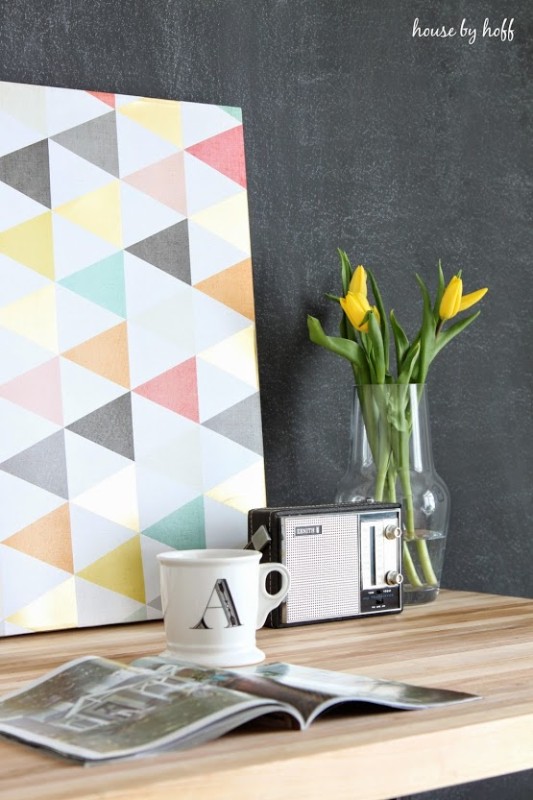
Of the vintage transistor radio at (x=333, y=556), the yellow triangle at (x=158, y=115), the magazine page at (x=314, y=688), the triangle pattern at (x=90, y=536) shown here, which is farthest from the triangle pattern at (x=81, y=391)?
the magazine page at (x=314, y=688)

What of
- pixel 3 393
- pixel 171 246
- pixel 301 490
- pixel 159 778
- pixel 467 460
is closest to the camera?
pixel 159 778

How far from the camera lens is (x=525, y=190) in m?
1.75

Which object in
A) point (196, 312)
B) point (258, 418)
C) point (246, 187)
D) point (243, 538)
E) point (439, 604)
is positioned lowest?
point (439, 604)

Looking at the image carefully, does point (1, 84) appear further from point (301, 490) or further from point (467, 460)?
point (467, 460)

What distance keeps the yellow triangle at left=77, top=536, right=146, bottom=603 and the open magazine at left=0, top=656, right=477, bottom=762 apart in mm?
367

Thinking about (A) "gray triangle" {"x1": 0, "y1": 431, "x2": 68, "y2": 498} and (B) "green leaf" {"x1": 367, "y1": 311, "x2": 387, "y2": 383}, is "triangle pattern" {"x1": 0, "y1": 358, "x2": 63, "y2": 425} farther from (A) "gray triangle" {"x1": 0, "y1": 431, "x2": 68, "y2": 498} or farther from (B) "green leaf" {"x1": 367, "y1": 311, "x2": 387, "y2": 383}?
(B) "green leaf" {"x1": 367, "y1": 311, "x2": 387, "y2": 383}

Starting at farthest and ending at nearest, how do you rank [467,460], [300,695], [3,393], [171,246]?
[467,460] → [171,246] → [3,393] → [300,695]

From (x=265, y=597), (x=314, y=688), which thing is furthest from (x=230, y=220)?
(x=314, y=688)

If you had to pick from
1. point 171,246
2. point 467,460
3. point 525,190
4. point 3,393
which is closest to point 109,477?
point 3,393

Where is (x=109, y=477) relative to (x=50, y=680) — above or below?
above

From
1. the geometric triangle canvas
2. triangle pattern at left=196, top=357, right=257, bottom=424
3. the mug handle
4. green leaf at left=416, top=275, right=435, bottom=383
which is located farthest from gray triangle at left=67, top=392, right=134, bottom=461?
green leaf at left=416, top=275, right=435, bottom=383

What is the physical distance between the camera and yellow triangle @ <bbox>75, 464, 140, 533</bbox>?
127cm

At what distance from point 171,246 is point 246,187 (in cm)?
16

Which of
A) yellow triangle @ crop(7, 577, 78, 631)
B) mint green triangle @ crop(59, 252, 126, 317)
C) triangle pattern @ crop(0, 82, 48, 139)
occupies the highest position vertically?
triangle pattern @ crop(0, 82, 48, 139)
